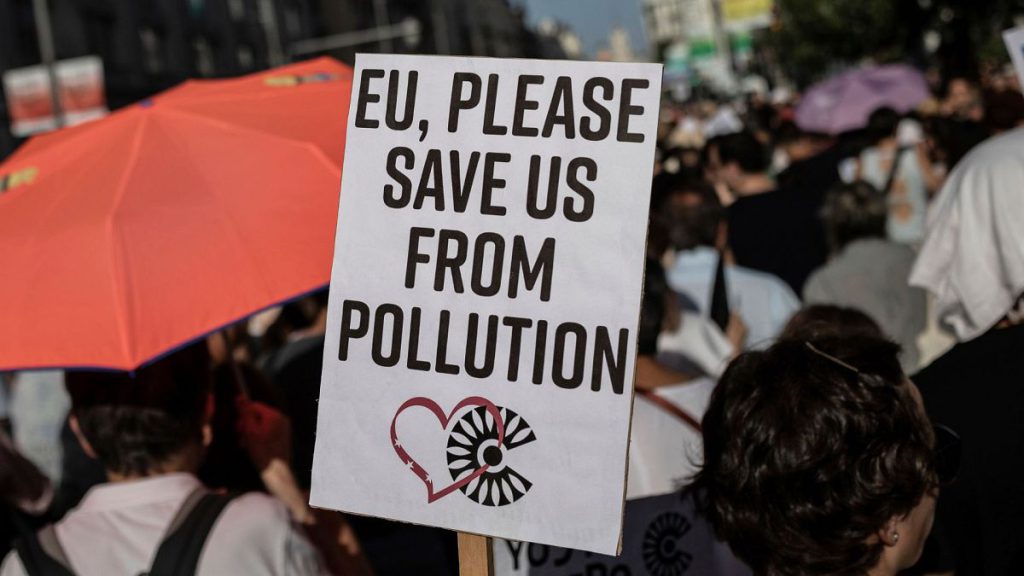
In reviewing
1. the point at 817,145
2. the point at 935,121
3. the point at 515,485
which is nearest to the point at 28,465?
the point at 515,485

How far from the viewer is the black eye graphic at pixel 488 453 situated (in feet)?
6.43

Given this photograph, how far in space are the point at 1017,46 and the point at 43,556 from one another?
2.69m

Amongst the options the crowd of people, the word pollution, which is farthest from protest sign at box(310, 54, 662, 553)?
the crowd of people

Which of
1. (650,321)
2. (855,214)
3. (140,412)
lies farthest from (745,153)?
(140,412)

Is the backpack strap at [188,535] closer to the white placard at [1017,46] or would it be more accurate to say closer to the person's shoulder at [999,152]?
the person's shoulder at [999,152]

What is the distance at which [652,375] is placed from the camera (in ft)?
10.6

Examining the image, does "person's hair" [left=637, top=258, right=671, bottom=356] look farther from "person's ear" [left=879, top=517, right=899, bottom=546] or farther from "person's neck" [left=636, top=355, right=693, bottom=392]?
"person's ear" [left=879, top=517, right=899, bottom=546]

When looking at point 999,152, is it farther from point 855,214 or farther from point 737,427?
point 855,214

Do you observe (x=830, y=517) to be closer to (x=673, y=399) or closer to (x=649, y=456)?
(x=649, y=456)

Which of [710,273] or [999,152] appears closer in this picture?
[999,152]

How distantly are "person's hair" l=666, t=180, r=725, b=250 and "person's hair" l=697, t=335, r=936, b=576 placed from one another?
295 cm

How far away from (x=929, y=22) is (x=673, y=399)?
24.2m

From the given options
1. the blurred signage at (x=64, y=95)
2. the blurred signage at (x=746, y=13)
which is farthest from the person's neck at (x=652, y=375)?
the blurred signage at (x=746, y=13)

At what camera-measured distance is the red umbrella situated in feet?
8.86
